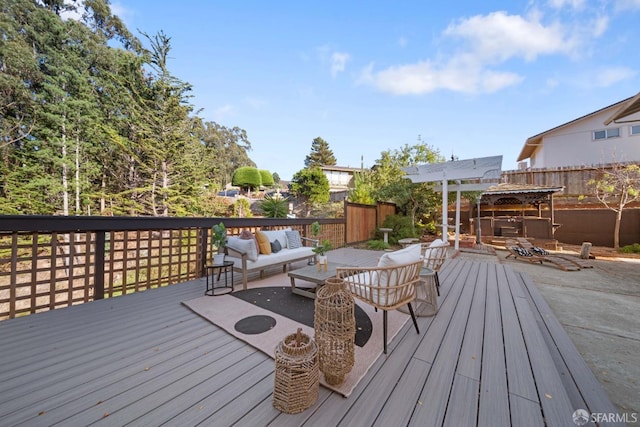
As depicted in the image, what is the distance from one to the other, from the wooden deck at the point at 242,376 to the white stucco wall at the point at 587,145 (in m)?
13.5

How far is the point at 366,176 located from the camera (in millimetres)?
11633

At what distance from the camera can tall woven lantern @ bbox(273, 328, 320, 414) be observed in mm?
1332

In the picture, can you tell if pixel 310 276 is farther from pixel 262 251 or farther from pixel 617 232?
pixel 617 232

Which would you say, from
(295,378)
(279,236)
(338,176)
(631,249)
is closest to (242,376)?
(295,378)

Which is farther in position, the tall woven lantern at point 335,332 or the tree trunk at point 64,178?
the tree trunk at point 64,178

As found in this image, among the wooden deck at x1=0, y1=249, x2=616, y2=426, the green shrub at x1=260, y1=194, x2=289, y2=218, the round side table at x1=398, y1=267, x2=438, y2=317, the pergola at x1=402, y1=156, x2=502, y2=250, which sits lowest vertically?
the wooden deck at x1=0, y1=249, x2=616, y2=426

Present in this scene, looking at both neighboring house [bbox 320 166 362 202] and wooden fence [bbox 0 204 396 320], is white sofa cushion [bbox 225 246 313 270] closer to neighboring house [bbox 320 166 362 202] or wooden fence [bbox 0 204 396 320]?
wooden fence [bbox 0 204 396 320]

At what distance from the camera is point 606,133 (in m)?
10.7

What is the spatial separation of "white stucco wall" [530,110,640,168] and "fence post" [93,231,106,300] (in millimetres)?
16710

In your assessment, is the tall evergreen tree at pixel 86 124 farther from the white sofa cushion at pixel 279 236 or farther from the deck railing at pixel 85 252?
the white sofa cushion at pixel 279 236

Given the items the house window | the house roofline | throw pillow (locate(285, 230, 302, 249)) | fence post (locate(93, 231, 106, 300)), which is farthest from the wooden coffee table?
the house window

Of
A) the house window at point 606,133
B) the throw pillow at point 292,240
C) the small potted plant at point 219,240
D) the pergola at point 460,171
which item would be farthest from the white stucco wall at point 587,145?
the small potted plant at point 219,240

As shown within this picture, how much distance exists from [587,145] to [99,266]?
18367 millimetres

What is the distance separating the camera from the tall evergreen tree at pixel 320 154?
30844 millimetres
